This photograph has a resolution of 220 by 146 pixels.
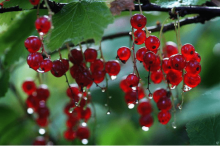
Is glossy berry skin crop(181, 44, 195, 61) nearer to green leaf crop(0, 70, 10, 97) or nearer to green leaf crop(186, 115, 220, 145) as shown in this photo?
green leaf crop(186, 115, 220, 145)

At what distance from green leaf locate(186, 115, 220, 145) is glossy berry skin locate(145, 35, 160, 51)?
0.94 ft

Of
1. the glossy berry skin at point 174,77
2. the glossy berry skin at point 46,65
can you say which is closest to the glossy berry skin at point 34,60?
the glossy berry skin at point 46,65

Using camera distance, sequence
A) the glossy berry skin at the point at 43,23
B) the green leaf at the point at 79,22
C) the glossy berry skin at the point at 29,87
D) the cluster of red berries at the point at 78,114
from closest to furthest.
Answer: the glossy berry skin at the point at 43,23
the green leaf at the point at 79,22
the cluster of red berries at the point at 78,114
the glossy berry skin at the point at 29,87

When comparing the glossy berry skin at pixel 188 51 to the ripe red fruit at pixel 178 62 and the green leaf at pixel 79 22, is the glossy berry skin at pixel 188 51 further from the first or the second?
the green leaf at pixel 79 22

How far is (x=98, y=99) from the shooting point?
6.06 feet

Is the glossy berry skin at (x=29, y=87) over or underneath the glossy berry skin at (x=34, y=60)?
underneath

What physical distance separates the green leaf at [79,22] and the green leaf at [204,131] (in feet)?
1.46

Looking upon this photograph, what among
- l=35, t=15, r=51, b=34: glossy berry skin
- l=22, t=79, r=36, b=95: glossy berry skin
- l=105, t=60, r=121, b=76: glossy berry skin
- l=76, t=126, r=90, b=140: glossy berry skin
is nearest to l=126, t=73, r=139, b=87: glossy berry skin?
l=105, t=60, r=121, b=76: glossy berry skin

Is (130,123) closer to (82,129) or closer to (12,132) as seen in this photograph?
(82,129)

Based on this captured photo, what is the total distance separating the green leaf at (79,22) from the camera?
0.93m

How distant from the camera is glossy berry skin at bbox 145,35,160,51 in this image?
37.0 inches

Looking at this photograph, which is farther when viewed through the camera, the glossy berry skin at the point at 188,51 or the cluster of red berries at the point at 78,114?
the cluster of red berries at the point at 78,114

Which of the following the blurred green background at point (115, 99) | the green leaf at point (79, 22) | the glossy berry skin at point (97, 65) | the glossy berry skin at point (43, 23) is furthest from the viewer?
the blurred green background at point (115, 99)

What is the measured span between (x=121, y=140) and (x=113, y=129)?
94 millimetres
